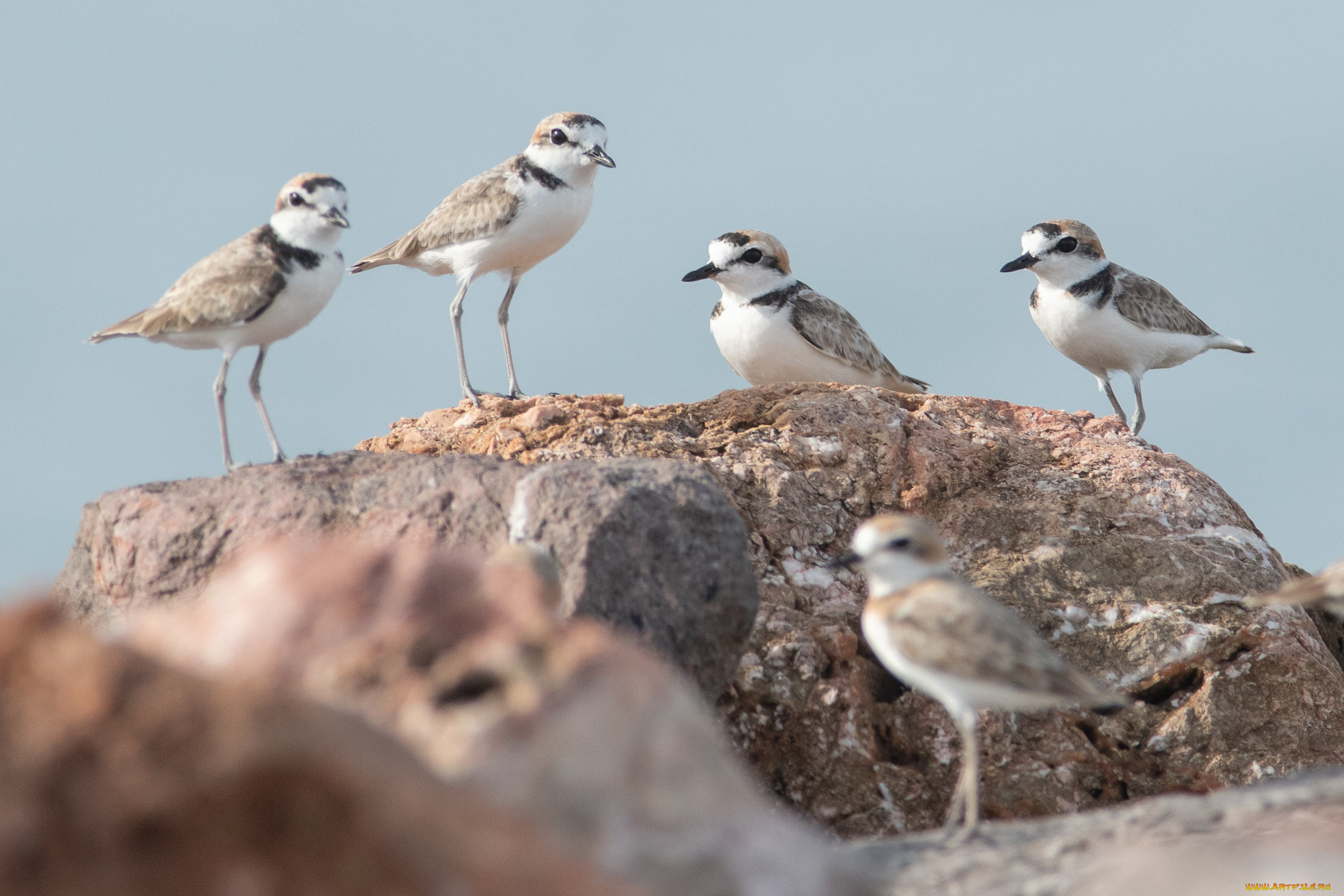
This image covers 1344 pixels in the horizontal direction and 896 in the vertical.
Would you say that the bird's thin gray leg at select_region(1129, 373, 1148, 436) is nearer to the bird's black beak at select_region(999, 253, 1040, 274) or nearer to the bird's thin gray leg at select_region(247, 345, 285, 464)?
the bird's black beak at select_region(999, 253, 1040, 274)

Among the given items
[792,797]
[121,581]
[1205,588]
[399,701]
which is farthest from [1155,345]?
[399,701]

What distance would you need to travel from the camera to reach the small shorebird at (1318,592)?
639 cm

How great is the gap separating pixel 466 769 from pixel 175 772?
89 centimetres

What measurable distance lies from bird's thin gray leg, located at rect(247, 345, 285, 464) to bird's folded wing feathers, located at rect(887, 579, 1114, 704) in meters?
4.03

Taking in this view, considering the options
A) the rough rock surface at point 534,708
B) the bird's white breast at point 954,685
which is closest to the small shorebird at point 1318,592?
the bird's white breast at point 954,685

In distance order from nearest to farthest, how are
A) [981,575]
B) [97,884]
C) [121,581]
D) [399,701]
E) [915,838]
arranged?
1. [97,884]
2. [399,701]
3. [915,838]
4. [121,581]
5. [981,575]

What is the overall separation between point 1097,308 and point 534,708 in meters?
9.68

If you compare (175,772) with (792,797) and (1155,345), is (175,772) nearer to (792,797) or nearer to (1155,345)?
(792,797)

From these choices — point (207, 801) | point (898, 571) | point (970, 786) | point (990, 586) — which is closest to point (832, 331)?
point (990, 586)

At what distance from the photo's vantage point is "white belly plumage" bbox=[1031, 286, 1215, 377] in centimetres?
1186

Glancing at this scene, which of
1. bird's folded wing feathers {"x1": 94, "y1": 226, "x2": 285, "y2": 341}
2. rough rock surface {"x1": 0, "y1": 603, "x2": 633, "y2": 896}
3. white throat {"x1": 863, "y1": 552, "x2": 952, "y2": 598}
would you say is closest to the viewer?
rough rock surface {"x1": 0, "y1": 603, "x2": 633, "y2": 896}

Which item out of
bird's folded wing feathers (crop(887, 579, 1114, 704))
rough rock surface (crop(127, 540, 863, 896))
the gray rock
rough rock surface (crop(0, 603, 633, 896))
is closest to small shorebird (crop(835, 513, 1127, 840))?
bird's folded wing feathers (crop(887, 579, 1114, 704))

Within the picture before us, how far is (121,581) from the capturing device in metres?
6.78

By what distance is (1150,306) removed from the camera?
12.0 m
